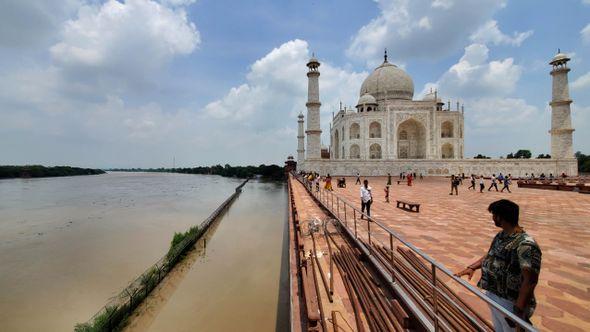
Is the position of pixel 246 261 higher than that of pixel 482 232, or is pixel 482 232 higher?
pixel 482 232

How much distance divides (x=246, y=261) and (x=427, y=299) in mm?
6751

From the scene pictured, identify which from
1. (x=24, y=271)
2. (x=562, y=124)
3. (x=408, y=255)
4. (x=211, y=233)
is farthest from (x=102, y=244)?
(x=562, y=124)

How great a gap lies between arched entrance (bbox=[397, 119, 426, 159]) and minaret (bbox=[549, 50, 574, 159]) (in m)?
13.8

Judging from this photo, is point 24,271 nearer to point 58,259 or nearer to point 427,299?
point 58,259

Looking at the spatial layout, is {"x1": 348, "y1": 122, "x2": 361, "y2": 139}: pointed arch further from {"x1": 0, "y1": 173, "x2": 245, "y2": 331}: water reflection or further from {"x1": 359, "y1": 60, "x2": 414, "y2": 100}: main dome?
{"x1": 0, "y1": 173, "x2": 245, "y2": 331}: water reflection

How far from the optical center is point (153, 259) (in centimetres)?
942

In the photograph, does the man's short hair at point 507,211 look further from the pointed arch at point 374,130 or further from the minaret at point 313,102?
the pointed arch at point 374,130

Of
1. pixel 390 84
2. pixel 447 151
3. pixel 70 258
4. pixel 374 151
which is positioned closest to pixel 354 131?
pixel 374 151

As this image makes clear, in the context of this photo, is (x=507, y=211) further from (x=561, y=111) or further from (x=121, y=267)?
(x=561, y=111)

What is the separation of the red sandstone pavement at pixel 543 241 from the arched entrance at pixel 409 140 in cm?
2843

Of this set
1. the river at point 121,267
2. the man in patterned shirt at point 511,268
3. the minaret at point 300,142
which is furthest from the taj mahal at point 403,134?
the man in patterned shirt at point 511,268

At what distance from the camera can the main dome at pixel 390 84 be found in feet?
135

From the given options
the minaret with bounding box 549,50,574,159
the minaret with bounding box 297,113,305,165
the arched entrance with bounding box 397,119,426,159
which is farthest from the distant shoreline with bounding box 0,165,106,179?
the minaret with bounding box 549,50,574,159

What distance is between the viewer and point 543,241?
611 centimetres
